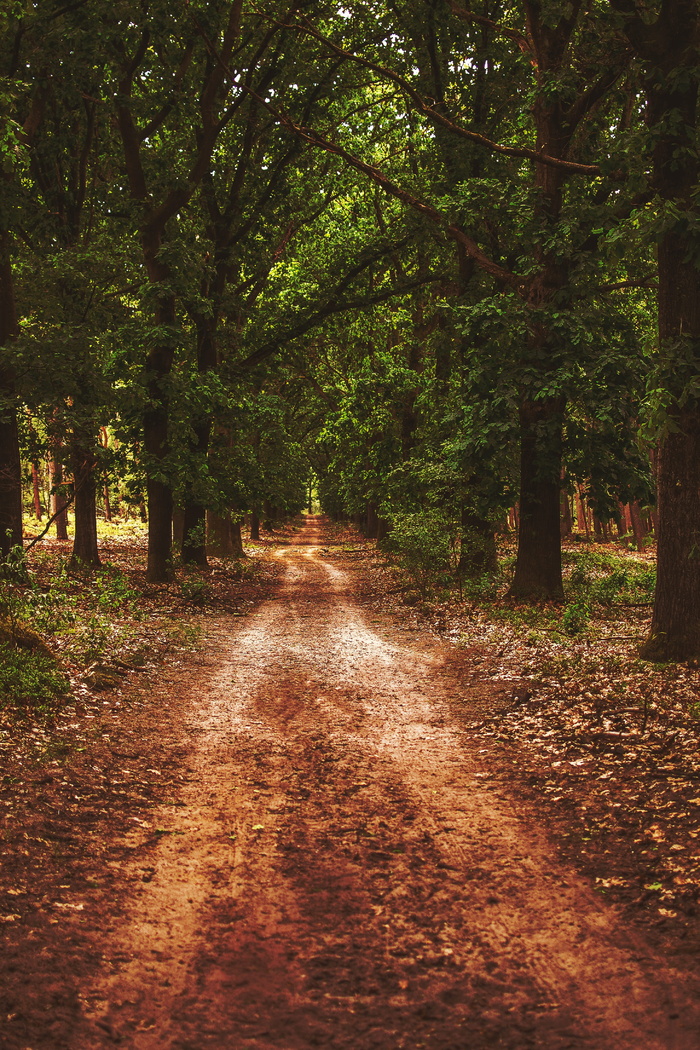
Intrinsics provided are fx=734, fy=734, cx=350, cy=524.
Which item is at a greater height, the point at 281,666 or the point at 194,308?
the point at 194,308

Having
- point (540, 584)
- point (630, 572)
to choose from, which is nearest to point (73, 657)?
point (540, 584)

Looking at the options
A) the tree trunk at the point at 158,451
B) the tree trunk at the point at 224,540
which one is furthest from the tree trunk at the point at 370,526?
the tree trunk at the point at 158,451

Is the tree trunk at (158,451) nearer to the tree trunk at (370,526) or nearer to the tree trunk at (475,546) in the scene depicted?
the tree trunk at (475,546)

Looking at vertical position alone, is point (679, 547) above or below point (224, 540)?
above

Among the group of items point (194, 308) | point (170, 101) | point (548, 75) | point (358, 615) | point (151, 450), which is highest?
point (170, 101)

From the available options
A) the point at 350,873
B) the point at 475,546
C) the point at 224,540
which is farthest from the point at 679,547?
the point at 224,540

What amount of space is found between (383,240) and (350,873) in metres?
18.8

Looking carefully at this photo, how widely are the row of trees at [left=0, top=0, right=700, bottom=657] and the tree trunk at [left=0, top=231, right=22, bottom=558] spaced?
0.06m

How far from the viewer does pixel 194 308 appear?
57.2 feet

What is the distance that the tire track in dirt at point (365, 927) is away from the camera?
3260 millimetres

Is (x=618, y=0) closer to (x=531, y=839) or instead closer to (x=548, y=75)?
(x=548, y=75)

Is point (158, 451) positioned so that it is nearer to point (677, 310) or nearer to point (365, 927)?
point (677, 310)

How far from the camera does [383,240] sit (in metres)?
20.5

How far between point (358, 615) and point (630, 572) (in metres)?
9.22
